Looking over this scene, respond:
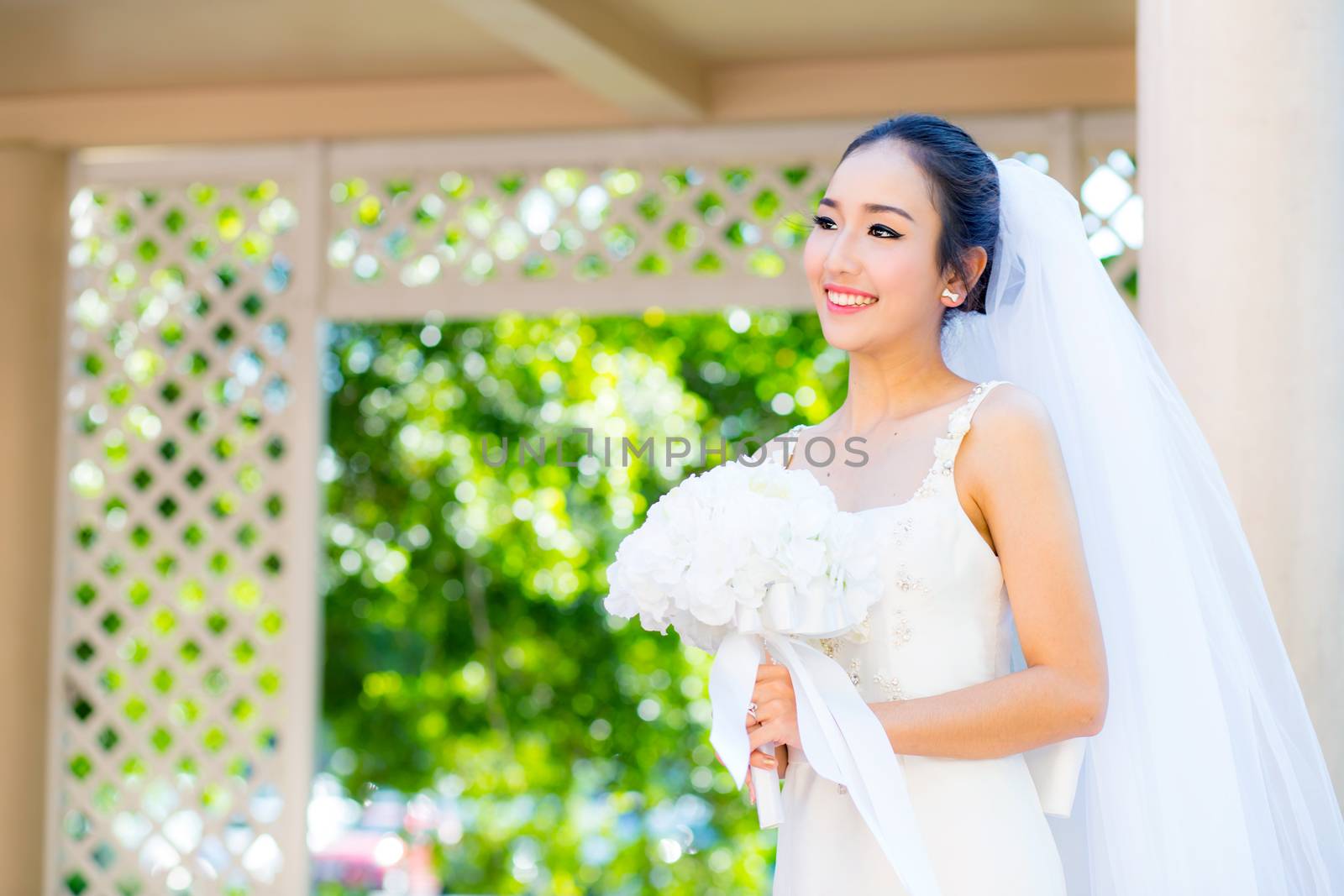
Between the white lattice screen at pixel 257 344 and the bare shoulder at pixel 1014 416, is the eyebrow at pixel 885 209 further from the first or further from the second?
the white lattice screen at pixel 257 344

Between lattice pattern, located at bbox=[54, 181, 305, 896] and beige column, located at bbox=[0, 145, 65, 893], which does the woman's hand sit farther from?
beige column, located at bbox=[0, 145, 65, 893]

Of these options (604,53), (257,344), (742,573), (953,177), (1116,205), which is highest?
(604,53)

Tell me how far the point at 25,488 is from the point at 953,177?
453 cm

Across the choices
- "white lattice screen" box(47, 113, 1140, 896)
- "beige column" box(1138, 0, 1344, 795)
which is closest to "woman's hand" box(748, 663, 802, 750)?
"beige column" box(1138, 0, 1344, 795)

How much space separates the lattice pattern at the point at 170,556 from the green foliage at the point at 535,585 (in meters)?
3.49

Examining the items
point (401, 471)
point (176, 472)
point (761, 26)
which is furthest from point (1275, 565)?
point (401, 471)

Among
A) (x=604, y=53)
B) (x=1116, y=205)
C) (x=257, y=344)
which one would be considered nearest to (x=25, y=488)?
(x=257, y=344)

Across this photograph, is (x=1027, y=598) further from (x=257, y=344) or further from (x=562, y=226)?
(x=257, y=344)

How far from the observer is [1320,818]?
6.68 ft

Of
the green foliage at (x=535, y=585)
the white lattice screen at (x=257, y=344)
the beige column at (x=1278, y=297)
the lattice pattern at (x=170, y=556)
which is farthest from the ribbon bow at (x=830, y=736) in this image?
the green foliage at (x=535, y=585)

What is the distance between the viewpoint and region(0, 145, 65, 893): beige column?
5.49 meters

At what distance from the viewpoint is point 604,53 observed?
442cm

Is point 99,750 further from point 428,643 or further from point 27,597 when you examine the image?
point 428,643

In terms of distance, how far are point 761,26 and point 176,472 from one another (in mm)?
2707
